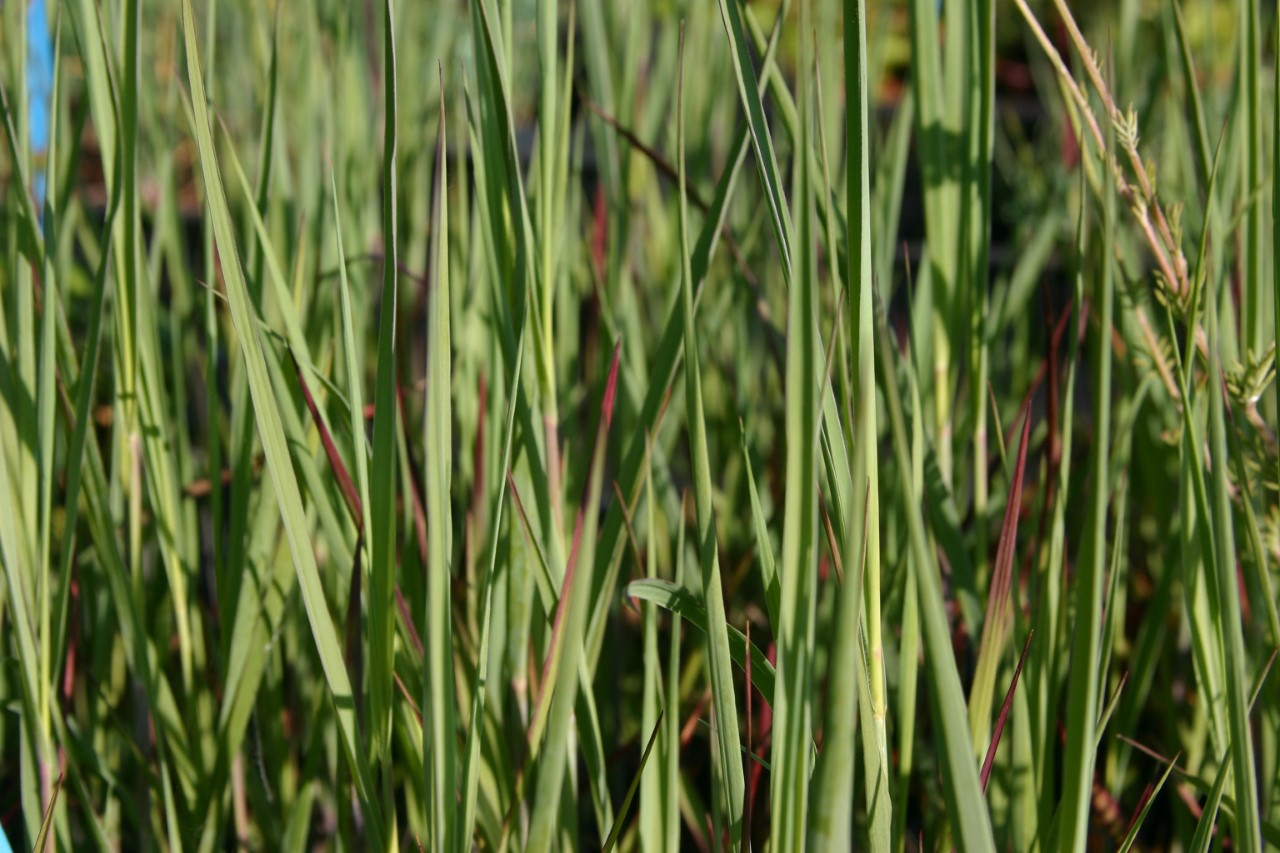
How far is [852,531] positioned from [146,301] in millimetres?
380

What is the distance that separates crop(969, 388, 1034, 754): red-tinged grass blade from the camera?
39cm

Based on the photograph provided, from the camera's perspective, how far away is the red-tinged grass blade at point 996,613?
0.39m

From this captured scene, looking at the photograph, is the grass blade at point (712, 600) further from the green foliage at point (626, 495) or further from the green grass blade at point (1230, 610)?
the green grass blade at point (1230, 610)

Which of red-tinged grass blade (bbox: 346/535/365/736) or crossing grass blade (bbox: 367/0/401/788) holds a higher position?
crossing grass blade (bbox: 367/0/401/788)

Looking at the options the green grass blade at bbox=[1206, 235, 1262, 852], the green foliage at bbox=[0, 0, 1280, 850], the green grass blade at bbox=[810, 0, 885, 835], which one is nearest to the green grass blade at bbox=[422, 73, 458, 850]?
the green foliage at bbox=[0, 0, 1280, 850]

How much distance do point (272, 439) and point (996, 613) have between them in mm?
280

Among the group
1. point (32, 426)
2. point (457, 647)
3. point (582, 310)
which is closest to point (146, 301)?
point (32, 426)

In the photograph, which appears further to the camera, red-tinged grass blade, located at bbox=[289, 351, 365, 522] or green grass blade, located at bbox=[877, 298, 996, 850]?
red-tinged grass blade, located at bbox=[289, 351, 365, 522]

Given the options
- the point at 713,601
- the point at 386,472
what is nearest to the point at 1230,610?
the point at 713,601

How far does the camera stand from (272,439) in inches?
13.1

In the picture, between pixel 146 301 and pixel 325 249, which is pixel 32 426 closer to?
pixel 146 301

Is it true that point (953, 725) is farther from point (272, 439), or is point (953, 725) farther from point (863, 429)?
point (272, 439)

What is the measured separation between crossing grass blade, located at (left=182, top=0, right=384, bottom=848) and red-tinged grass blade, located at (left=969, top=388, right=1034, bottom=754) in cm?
24

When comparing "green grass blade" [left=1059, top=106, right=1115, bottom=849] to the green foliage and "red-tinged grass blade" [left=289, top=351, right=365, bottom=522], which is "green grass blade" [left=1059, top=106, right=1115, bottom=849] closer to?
the green foliage
